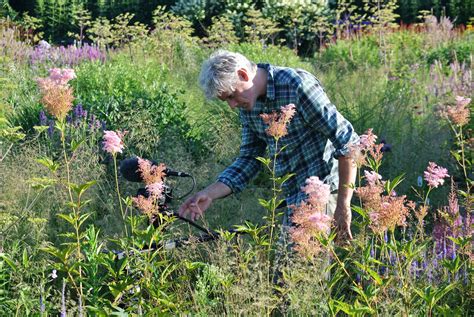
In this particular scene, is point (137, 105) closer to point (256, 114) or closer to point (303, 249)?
point (256, 114)

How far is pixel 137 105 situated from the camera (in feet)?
23.6

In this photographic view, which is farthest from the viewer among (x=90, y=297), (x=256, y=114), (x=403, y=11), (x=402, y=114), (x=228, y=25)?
(x=403, y=11)

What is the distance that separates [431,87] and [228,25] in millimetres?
3582

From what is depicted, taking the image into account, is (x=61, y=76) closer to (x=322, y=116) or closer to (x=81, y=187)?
(x=81, y=187)

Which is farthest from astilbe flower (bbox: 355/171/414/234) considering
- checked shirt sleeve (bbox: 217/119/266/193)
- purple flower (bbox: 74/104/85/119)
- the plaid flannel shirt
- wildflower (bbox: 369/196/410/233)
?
purple flower (bbox: 74/104/85/119)

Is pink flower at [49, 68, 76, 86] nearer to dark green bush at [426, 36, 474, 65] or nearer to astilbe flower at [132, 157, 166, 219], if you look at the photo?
astilbe flower at [132, 157, 166, 219]

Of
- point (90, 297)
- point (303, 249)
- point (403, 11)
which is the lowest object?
point (403, 11)

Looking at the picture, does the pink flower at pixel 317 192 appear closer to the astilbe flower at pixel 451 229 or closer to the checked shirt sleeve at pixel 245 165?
the astilbe flower at pixel 451 229

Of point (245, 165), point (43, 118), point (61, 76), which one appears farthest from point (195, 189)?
point (61, 76)

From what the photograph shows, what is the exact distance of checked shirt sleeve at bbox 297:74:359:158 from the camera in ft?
12.3

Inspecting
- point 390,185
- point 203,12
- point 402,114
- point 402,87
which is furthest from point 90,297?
point 203,12

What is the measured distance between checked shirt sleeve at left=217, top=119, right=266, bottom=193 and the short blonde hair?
1.69 feet

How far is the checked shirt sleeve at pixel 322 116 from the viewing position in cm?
374

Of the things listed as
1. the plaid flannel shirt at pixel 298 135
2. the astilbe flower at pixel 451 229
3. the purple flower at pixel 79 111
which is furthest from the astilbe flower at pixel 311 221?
the purple flower at pixel 79 111
